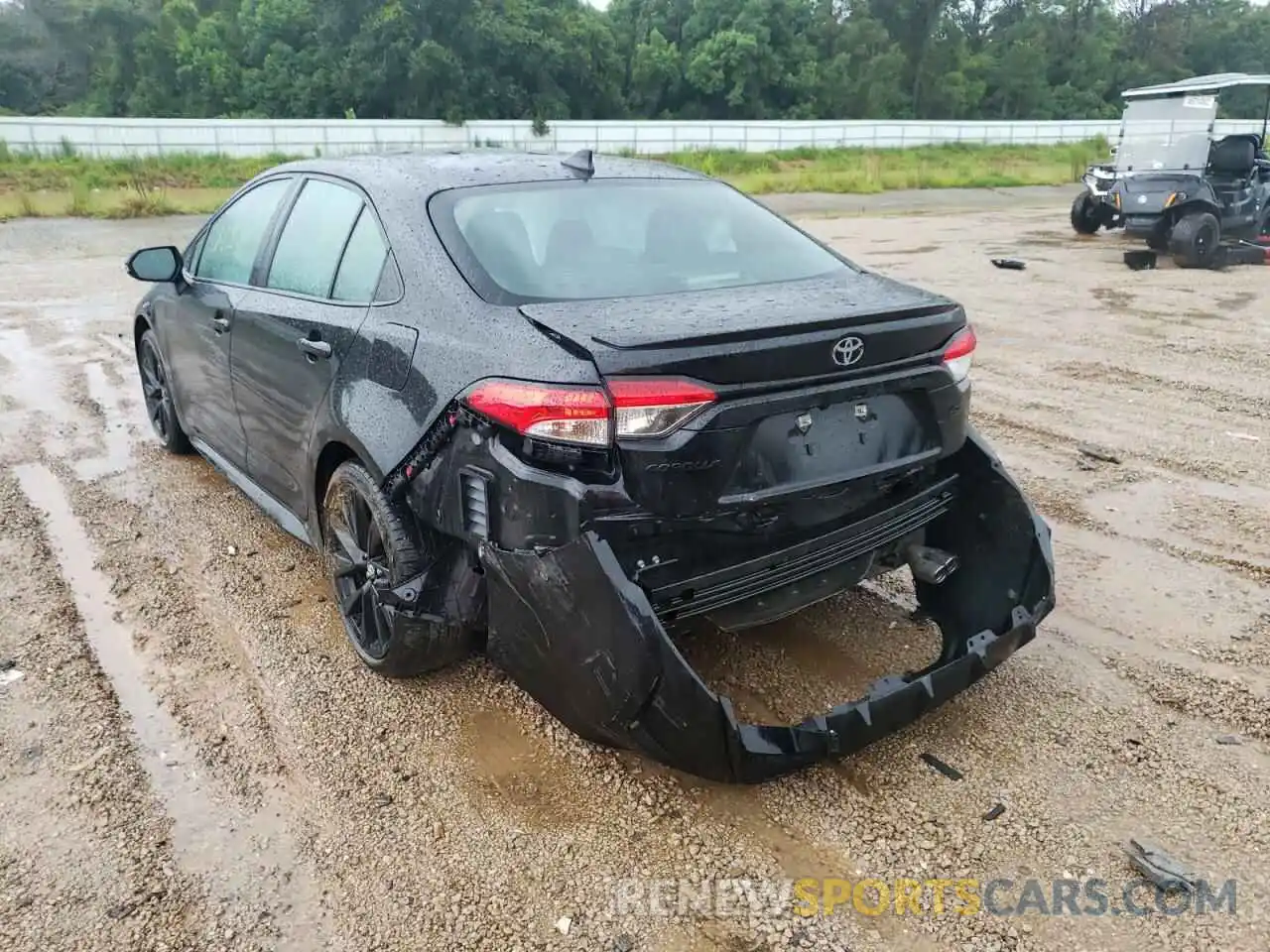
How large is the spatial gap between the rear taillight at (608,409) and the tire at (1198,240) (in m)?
12.1

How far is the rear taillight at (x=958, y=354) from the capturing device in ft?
9.80

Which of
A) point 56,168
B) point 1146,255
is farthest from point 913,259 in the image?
point 56,168

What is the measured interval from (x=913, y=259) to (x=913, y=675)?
39.2ft

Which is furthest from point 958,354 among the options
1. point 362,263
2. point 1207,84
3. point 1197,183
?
point 1207,84

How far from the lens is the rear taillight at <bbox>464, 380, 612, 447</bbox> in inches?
96.1

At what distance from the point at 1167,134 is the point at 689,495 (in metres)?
14.2

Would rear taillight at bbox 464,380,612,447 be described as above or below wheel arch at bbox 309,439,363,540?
Answer: above

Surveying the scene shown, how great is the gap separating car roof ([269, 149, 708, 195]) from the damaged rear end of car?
41 cm

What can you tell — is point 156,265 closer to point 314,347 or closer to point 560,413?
point 314,347

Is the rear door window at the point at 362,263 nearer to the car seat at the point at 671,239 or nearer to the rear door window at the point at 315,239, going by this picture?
the rear door window at the point at 315,239

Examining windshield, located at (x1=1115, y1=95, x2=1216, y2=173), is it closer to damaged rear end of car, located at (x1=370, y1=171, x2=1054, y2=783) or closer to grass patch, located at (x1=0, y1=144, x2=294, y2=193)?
damaged rear end of car, located at (x1=370, y1=171, x2=1054, y2=783)

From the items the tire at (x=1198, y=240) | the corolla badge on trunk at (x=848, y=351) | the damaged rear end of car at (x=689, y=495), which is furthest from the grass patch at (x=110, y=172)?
the corolla badge on trunk at (x=848, y=351)

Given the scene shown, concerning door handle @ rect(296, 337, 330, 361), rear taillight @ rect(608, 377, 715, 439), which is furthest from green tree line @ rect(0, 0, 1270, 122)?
rear taillight @ rect(608, 377, 715, 439)

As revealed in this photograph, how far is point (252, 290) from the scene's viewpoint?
13.0 ft
